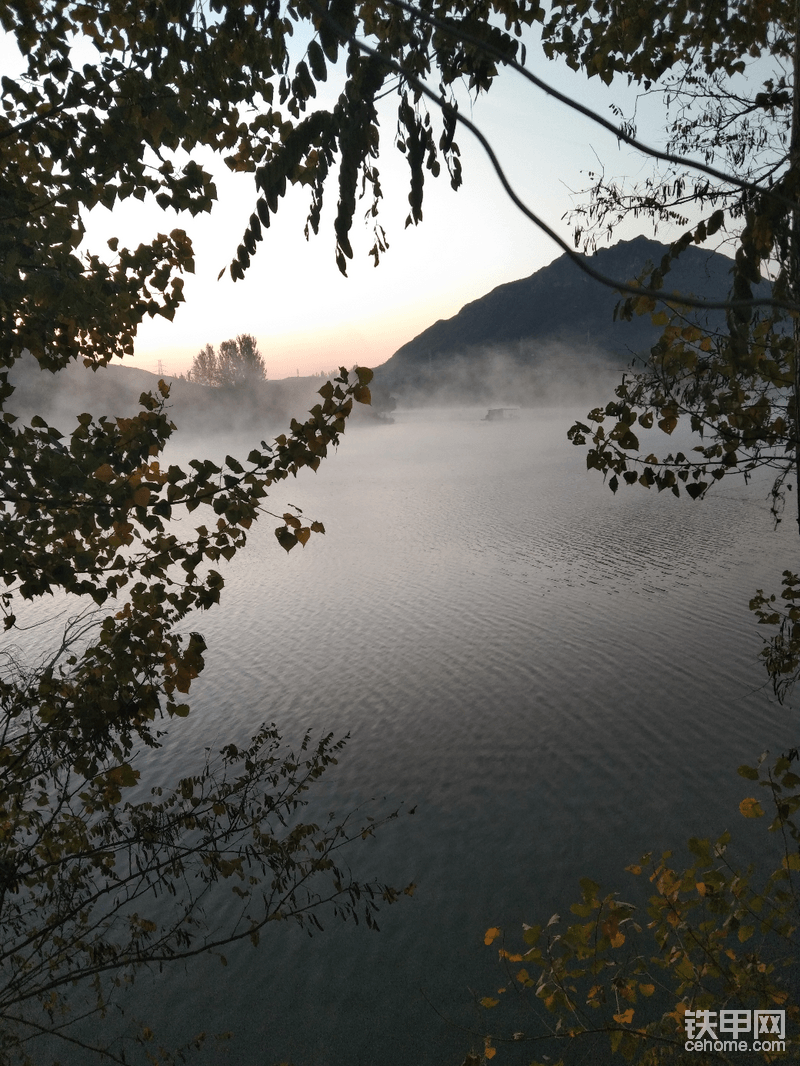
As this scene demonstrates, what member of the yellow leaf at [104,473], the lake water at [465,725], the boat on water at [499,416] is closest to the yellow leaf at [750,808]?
the yellow leaf at [104,473]

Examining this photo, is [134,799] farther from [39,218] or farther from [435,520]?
[435,520]

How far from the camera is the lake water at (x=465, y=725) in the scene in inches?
319

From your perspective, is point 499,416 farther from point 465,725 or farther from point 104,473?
point 104,473

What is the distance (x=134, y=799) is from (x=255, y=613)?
395 inches

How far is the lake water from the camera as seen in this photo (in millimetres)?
8094

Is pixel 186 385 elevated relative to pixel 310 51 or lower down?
elevated

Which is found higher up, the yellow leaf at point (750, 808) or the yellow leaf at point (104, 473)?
the yellow leaf at point (104, 473)

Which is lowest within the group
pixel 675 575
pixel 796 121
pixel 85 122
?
pixel 675 575

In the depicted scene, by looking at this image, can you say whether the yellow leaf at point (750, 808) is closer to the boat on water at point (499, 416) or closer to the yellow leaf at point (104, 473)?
the yellow leaf at point (104, 473)

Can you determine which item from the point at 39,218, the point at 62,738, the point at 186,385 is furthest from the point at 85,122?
the point at 186,385

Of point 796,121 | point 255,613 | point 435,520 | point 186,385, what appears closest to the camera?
point 796,121

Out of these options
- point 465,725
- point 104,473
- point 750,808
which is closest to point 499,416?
point 465,725

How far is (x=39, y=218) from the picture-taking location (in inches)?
173

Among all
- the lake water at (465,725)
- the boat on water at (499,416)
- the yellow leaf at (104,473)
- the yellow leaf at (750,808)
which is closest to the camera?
the yellow leaf at (750,808)
